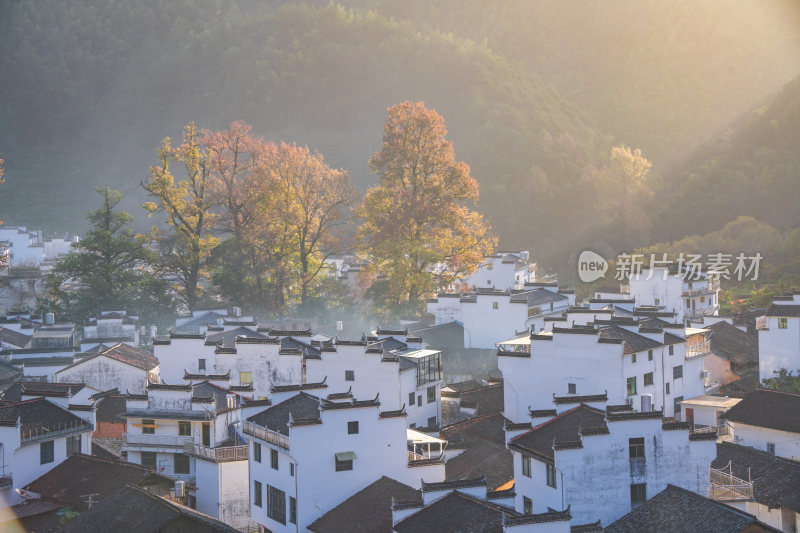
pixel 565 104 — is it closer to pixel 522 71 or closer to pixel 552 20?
pixel 522 71

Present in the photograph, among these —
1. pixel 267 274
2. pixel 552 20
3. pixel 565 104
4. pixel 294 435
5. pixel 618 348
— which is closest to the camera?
pixel 294 435

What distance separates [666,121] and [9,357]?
266 feet

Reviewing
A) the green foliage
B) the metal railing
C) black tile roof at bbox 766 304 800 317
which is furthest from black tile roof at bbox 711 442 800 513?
black tile roof at bbox 766 304 800 317

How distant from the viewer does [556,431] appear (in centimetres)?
2131

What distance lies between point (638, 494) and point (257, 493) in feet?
32.6

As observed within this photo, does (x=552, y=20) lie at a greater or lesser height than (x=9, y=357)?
greater

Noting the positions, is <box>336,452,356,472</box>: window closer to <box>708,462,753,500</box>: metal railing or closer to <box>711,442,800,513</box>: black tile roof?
<box>708,462,753,500</box>: metal railing

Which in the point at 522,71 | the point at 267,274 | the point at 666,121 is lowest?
the point at 267,274

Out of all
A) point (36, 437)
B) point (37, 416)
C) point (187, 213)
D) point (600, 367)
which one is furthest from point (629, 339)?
point (187, 213)

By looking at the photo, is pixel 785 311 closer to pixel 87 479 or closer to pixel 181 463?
pixel 181 463

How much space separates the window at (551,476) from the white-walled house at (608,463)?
0.9 inches

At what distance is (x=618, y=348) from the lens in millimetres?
27750

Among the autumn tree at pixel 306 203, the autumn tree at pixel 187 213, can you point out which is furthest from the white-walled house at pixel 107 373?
the autumn tree at pixel 306 203

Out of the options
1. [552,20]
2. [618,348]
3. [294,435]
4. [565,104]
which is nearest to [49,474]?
[294,435]
